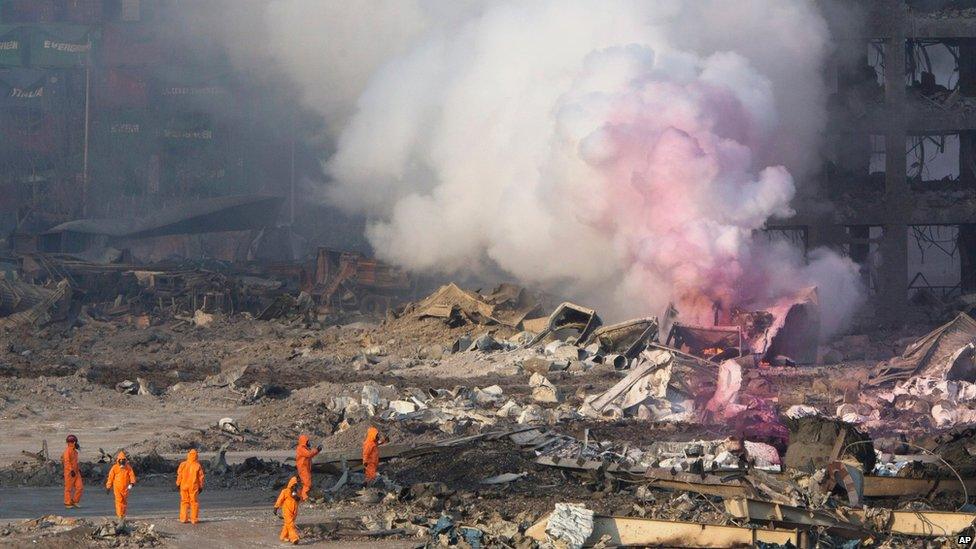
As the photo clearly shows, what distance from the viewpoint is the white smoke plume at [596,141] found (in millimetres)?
36688

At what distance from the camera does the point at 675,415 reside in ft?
97.1

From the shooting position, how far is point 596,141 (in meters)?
37.4

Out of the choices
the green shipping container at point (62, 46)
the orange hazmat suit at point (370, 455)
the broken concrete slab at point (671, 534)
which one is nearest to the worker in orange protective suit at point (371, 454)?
the orange hazmat suit at point (370, 455)

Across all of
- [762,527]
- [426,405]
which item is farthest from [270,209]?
[762,527]

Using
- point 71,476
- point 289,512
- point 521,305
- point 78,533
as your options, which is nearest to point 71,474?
point 71,476

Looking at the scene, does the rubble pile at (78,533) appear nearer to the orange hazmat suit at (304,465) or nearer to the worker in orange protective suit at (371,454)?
the orange hazmat suit at (304,465)

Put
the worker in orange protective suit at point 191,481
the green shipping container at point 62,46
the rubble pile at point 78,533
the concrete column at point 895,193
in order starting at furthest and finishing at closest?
the green shipping container at point 62,46
the concrete column at point 895,193
the worker in orange protective suit at point 191,481
the rubble pile at point 78,533

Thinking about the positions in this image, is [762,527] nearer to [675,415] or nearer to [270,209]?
[675,415]

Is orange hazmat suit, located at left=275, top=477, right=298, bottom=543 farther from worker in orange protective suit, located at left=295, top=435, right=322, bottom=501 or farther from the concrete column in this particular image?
the concrete column

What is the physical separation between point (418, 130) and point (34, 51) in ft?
111

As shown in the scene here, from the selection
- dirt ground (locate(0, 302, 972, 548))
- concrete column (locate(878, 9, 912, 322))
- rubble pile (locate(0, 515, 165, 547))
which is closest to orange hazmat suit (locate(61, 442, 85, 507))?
dirt ground (locate(0, 302, 972, 548))

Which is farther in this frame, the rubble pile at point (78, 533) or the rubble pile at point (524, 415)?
the rubble pile at point (524, 415)

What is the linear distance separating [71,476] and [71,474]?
1.8 inches

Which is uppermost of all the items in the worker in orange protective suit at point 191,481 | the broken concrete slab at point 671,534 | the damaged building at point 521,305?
the damaged building at point 521,305
